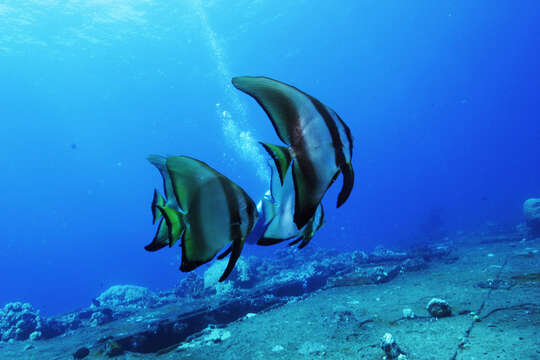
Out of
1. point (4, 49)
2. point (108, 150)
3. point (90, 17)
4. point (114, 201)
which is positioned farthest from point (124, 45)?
point (114, 201)

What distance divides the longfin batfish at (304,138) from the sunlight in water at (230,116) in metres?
5.27

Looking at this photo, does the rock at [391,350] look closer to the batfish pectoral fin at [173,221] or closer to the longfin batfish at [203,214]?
the longfin batfish at [203,214]

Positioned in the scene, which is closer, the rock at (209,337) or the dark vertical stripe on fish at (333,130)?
the dark vertical stripe on fish at (333,130)

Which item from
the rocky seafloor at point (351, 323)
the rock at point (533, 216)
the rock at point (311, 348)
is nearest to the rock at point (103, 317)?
the rocky seafloor at point (351, 323)

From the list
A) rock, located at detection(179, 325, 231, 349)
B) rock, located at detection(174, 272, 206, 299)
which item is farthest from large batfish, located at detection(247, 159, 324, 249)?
rock, located at detection(174, 272, 206, 299)

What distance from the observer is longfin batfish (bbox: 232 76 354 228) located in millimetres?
817

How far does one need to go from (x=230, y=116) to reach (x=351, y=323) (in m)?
102

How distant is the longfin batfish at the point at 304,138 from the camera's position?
82 centimetres

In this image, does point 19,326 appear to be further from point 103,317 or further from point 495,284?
point 495,284

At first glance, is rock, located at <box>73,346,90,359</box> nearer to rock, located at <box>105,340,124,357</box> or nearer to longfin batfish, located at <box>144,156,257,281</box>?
rock, located at <box>105,340,124,357</box>

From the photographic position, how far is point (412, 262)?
10703 mm

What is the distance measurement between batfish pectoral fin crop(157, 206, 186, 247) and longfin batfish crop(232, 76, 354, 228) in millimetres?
412

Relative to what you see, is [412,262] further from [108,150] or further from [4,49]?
[108,150]

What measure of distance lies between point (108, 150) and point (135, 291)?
103 metres
